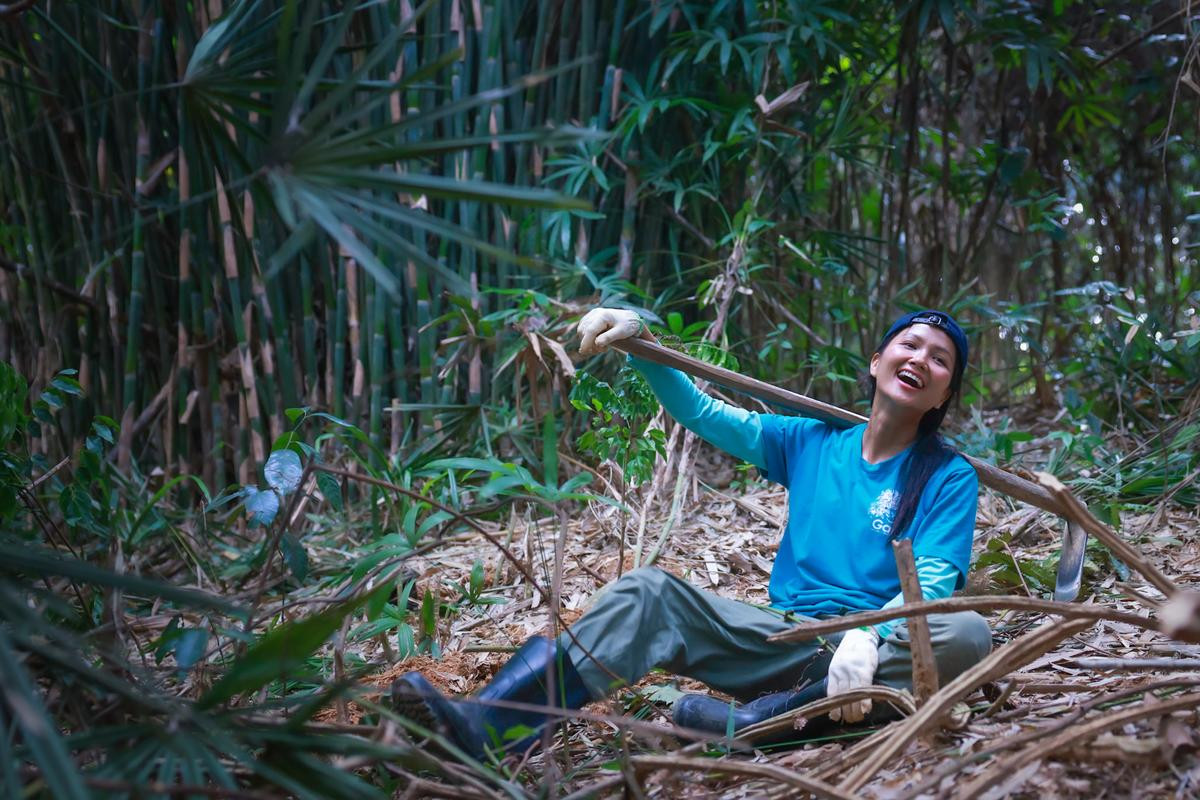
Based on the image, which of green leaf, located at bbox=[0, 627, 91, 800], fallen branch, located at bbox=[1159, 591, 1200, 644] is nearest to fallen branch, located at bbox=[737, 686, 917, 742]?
fallen branch, located at bbox=[1159, 591, 1200, 644]

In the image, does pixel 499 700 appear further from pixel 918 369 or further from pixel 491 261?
pixel 491 261

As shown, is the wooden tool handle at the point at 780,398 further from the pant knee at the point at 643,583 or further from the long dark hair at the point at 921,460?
the pant knee at the point at 643,583

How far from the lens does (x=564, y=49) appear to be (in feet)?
9.50

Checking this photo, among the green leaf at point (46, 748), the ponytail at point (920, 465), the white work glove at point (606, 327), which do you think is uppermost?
the white work glove at point (606, 327)

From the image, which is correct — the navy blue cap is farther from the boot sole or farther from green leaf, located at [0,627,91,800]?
green leaf, located at [0,627,91,800]

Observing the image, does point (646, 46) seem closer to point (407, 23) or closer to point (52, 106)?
point (52, 106)

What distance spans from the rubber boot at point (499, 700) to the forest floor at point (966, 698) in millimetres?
64

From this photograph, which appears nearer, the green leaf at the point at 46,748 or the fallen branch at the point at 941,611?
the green leaf at the point at 46,748

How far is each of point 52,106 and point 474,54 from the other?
121 centimetres

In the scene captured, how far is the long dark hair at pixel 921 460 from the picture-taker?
163 centimetres

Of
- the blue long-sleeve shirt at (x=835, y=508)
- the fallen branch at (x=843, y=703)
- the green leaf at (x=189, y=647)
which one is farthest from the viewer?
the blue long-sleeve shirt at (x=835, y=508)

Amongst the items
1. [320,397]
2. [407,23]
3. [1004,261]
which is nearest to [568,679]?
[407,23]

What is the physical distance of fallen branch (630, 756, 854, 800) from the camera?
105 centimetres

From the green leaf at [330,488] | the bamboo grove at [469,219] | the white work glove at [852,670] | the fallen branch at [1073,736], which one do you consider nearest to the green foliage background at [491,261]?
the bamboo grove at [469,219]
